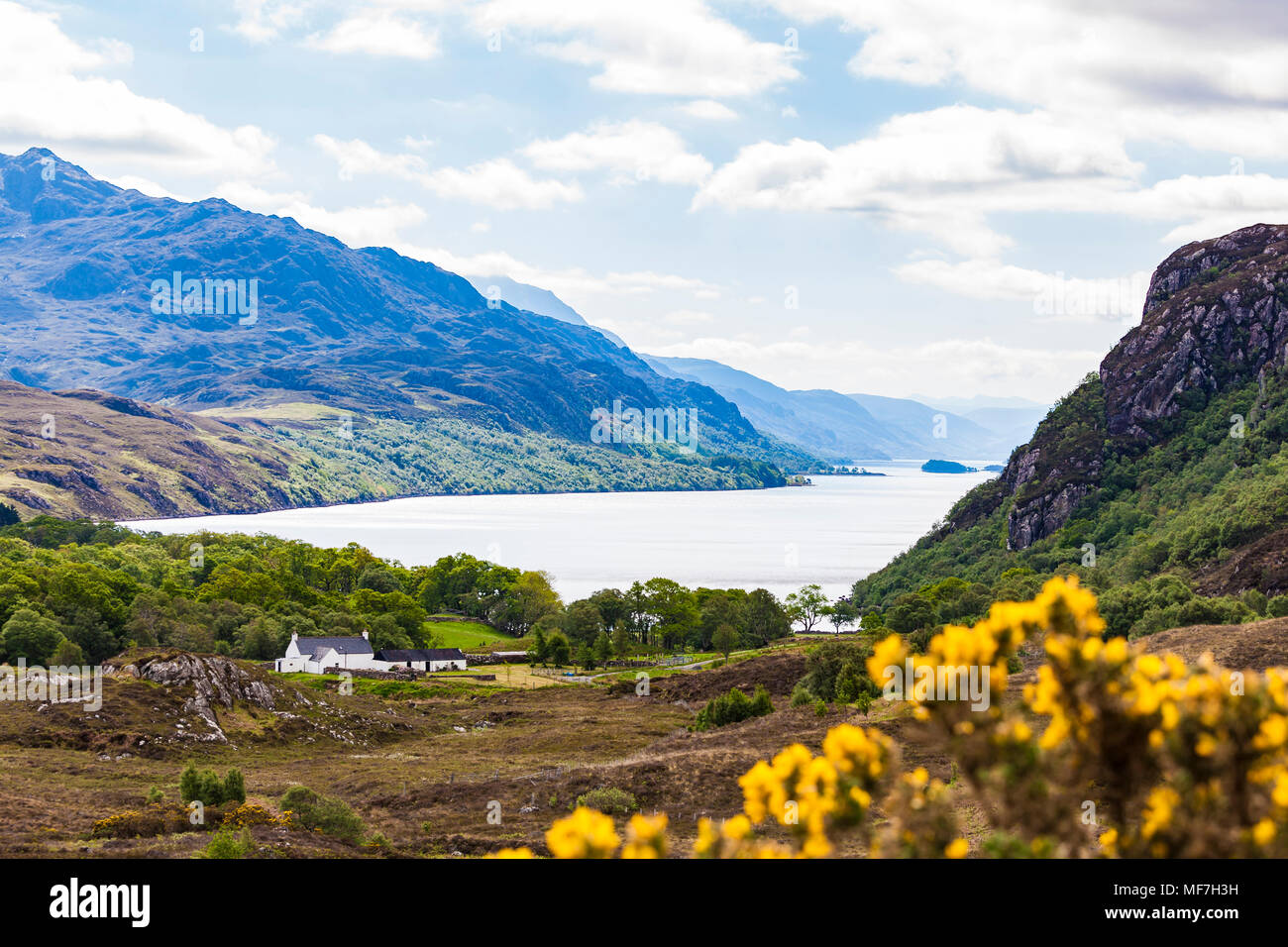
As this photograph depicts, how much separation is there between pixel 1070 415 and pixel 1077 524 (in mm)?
39064

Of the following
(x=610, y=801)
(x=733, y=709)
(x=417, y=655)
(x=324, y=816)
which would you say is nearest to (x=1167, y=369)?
(x=417, y=655)

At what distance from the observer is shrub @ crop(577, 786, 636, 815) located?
4100 cm

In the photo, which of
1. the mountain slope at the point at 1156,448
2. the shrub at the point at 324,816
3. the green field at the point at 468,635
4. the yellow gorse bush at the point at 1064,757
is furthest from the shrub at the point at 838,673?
the green field at the point at 468,635

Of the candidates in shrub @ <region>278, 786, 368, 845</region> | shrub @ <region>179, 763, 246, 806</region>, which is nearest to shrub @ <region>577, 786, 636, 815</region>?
shrub @ <region>278, 786, 368, 845</region>

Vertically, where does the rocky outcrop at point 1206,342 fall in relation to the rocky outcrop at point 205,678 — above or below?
above

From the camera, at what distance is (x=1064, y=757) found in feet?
19.2

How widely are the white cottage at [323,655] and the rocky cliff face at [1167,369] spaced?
100022 millimetres

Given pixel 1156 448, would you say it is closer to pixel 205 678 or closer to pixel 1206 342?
pixel 1206 342

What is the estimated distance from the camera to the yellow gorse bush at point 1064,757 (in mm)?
5484

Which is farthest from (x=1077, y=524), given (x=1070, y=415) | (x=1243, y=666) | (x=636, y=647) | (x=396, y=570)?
(x=1243, y=666)

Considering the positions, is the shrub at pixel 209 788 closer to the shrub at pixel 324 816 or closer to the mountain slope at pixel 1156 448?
the shrub at pixel 324 816

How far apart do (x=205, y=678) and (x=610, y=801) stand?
3690cm

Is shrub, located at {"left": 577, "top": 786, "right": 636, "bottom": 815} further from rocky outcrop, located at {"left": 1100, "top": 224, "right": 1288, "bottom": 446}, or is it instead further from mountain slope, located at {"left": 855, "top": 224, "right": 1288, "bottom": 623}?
rocky outcrop, located at {"left": 1100, "top": 224, "right": 1288, "bottom": 446}
